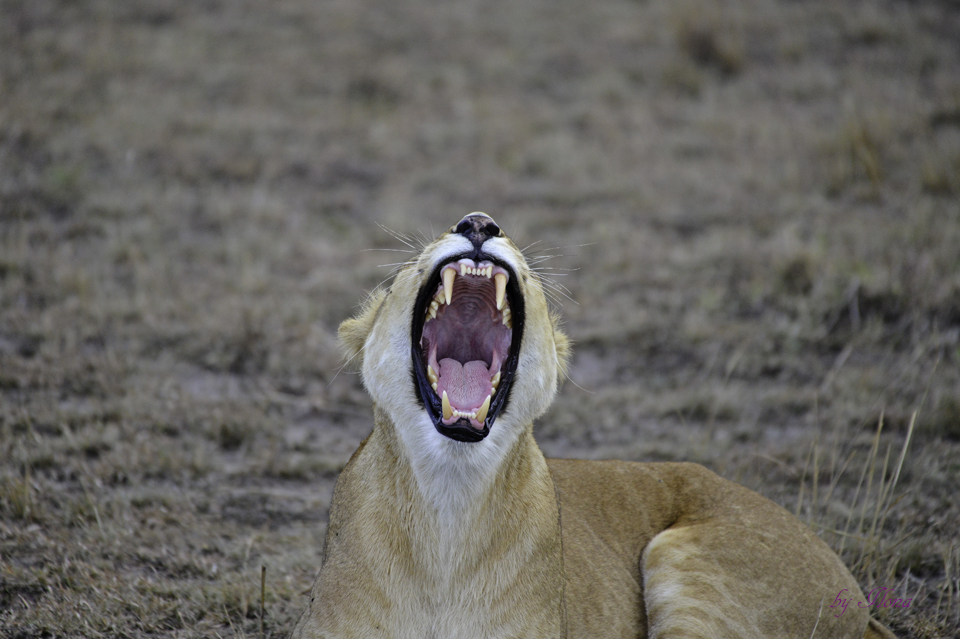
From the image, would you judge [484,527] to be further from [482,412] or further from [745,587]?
[745,587]

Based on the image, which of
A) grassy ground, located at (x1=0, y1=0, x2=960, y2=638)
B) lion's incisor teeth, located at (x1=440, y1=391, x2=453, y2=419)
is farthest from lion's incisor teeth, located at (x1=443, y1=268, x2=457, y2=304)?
grassy ground, located at (x1=0, y1=0, x2=960, y2=638)

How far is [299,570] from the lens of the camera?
4.21 metres

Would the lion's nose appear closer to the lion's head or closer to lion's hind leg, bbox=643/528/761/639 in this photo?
the lion's head

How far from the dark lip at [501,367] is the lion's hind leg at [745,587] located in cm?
115

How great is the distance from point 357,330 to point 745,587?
1.79 metres

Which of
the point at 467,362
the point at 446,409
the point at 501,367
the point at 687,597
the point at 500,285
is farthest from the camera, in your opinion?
the point at 687,597

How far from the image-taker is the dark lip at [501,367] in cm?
282

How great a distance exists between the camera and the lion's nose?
2980 mm

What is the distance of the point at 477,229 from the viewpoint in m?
2.99

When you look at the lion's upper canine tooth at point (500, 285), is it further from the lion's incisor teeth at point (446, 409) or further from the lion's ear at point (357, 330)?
the lion's ear at point (357, 330)

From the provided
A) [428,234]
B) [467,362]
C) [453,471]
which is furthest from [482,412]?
[428,234]

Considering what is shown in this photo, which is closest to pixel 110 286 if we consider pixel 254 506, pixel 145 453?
pixel 145 453

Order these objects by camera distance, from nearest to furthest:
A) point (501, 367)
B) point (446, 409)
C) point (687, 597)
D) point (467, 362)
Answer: point (446, 409) → point (501, 367) → point (467, 362) → point (687, 597)

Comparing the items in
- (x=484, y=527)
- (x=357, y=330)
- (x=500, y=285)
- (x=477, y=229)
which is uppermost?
(x=477, y=229)
